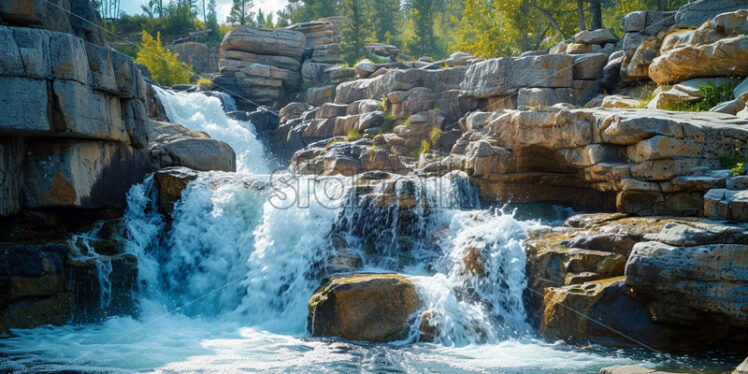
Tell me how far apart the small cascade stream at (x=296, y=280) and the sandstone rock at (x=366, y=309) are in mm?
210

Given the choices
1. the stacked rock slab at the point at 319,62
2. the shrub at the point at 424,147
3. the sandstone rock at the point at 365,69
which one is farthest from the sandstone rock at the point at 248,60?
the shrub at the point at 424,147

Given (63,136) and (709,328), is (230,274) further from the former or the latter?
(709,328)

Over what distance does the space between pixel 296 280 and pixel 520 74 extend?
9.93 metres

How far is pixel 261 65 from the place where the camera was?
91.0 feet

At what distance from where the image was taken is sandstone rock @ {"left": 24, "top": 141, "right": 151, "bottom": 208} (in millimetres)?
9672

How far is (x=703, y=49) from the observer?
12148 millimetres

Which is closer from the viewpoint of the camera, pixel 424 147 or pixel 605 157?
pixel 605 157

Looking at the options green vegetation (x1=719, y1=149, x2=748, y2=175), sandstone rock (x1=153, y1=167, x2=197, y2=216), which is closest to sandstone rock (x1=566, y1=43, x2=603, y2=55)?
green vegetation (x1=719, y1=149, x2=748, y2=175)

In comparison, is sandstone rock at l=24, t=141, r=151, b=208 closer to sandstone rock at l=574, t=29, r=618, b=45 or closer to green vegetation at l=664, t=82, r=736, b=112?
green vegetation at l=664, t=82, r=736, b=112

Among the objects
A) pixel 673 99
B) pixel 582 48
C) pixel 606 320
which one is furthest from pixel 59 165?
pixel 582 48

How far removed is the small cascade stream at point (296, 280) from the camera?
7.15m

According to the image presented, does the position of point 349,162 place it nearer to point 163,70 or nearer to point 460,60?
point 460,60

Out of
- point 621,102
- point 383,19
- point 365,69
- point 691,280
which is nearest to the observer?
point 691,280

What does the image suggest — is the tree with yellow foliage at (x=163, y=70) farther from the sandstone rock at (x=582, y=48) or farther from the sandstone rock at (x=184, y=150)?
the sandstone rock at (x=582, y=48)
